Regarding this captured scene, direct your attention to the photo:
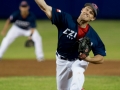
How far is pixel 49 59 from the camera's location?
17031mm

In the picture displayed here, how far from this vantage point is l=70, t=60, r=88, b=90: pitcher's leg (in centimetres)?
829

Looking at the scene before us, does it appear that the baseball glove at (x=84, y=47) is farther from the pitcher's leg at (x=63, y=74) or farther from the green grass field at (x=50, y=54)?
the green grass field at (x=50, y=54)

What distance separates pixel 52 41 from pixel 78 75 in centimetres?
1348

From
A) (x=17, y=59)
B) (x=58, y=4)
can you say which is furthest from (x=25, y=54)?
(x=58, y=4)

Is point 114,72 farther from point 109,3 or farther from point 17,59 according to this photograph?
point 109,3

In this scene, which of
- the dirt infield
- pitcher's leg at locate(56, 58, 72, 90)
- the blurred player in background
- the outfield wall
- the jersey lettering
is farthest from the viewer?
the outfield wall

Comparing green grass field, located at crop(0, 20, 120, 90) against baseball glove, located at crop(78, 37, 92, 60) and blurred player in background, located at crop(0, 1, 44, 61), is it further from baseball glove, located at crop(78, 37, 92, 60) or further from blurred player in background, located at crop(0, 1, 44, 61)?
baseball glove, located at crop(78, 37, 92, 60)

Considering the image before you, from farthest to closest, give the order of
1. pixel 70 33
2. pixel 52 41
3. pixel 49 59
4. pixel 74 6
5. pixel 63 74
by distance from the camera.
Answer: pixel 74 6 → pixel 52 41 → pixel 49 59 → pixel 63 74 → pixel 70 33

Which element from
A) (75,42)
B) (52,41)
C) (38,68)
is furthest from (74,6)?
(75,42)

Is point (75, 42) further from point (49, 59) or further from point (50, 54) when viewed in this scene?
point (50, 54)

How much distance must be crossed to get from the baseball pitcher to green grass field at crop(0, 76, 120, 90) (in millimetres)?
2321

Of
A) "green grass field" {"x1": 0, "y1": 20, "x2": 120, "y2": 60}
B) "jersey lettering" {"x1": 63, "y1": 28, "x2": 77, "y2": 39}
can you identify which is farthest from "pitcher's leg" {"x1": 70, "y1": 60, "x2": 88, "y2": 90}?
"green grass field" {"x1": 0, "y1": 20, "x2": 120, "y2": 60}

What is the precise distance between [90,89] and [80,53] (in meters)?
2.91

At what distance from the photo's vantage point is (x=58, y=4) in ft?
89.7
